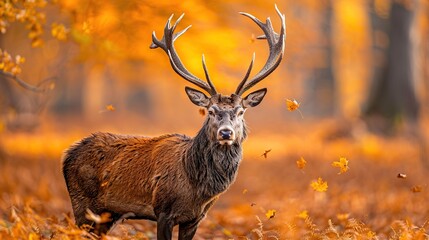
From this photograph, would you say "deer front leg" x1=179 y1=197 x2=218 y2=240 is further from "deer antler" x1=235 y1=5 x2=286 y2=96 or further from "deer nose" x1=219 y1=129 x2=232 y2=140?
"deer antler" x1=235 y1=5 x2=286 y2=96

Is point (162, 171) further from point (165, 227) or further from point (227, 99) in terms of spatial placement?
point (227, 99)

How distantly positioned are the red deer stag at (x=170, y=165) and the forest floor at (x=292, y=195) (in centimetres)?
30

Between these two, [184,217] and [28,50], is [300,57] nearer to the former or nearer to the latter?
[28,50]

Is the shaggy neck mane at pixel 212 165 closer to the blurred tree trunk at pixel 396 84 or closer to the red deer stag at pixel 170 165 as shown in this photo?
the red deer stag at pixel 170 165

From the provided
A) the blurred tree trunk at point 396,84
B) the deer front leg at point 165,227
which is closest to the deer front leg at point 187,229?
the deer front leg at point 165,227

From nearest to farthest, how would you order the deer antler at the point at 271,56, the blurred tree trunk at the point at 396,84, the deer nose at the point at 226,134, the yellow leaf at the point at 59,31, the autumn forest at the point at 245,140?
the deer nose at the point at 226,134 < the deer antler at the point at 271,56 < the autumn forest at the point at 245,140 < the yellow leaf at the point at 59,31 < the blurred tree trunk at the point at 396,84

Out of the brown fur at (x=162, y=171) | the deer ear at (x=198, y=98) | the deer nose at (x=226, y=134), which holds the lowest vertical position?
the brown fur at (x=162, y=171)

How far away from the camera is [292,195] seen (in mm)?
11617

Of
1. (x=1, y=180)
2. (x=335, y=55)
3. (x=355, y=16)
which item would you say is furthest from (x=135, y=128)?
(x=1, y=180)

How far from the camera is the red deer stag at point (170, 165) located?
21.7ft

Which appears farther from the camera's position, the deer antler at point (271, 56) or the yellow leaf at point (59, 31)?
the yellow leaf at point (59, 31)

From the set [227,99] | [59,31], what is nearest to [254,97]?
[227,99]

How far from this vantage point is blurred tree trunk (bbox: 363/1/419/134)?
56.6ft

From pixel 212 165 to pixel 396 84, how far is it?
11.9 m
